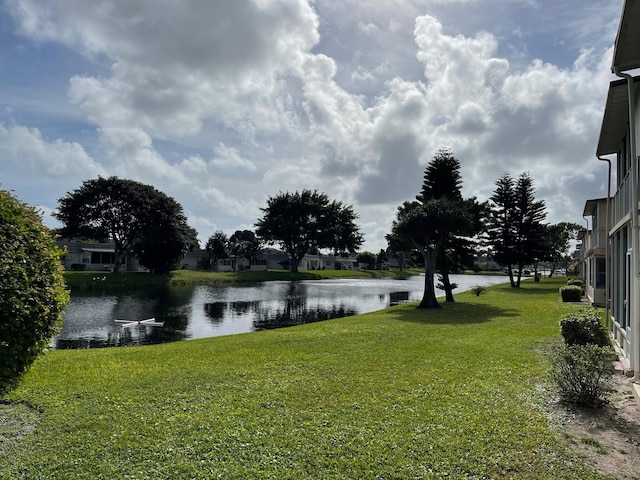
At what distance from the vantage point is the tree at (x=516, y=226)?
44219mm

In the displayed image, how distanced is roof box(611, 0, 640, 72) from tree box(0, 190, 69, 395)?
24.3 ft

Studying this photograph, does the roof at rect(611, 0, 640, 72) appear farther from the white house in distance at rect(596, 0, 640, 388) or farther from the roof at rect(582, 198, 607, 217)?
the roof at rect(582, 198, 607, 217)

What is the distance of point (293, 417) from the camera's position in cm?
517

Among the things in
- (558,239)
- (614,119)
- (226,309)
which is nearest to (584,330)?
(614,119)

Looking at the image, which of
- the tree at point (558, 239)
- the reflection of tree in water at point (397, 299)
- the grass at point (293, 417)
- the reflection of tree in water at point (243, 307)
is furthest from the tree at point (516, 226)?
the grass at point (293, 417)

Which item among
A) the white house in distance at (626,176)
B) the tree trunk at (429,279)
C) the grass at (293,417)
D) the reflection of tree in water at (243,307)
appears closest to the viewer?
the grass at (293,417)

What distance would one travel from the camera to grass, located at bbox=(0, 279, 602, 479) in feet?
13.1

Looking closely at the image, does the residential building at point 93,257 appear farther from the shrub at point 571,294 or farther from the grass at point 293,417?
the grass at point 293,417

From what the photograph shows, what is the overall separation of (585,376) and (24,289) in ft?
21.4

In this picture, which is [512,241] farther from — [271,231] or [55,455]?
[55,455]

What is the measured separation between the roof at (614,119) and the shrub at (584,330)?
12.8 ft

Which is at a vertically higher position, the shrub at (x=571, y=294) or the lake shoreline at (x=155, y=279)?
the shrub at (x=571, y=294)

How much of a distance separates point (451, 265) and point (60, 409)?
24.7m

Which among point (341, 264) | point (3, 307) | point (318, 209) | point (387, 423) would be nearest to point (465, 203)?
point (387, 423)
